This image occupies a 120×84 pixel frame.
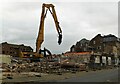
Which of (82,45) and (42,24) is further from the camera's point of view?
(82,45)

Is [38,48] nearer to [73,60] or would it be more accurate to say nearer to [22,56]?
[22,56]

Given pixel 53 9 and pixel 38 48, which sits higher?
pixel 53 9

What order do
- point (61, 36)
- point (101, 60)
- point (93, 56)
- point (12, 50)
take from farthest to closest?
point (12, 50) < point (101, 60) < point (93, 56) < point (61, 36)

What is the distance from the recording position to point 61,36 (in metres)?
52.9

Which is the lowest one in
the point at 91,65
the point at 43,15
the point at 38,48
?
the point at 91,65

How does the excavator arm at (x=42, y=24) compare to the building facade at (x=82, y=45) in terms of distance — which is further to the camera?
the building facade at (x=82, y=45)

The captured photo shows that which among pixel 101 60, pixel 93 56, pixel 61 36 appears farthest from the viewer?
pixel 101 60

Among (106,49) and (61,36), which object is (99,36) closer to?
(106,49)

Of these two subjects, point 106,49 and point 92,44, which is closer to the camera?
point 106,49

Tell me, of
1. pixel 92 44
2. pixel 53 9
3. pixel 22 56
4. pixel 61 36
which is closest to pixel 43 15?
pixel 53 9

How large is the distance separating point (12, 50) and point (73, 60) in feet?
178

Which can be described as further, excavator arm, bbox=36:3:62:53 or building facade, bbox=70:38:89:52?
building facade, bbox=70:38:89:52

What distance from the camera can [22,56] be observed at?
57031 mm

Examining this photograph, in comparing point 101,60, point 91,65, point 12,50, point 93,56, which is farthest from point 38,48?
point 12,50
